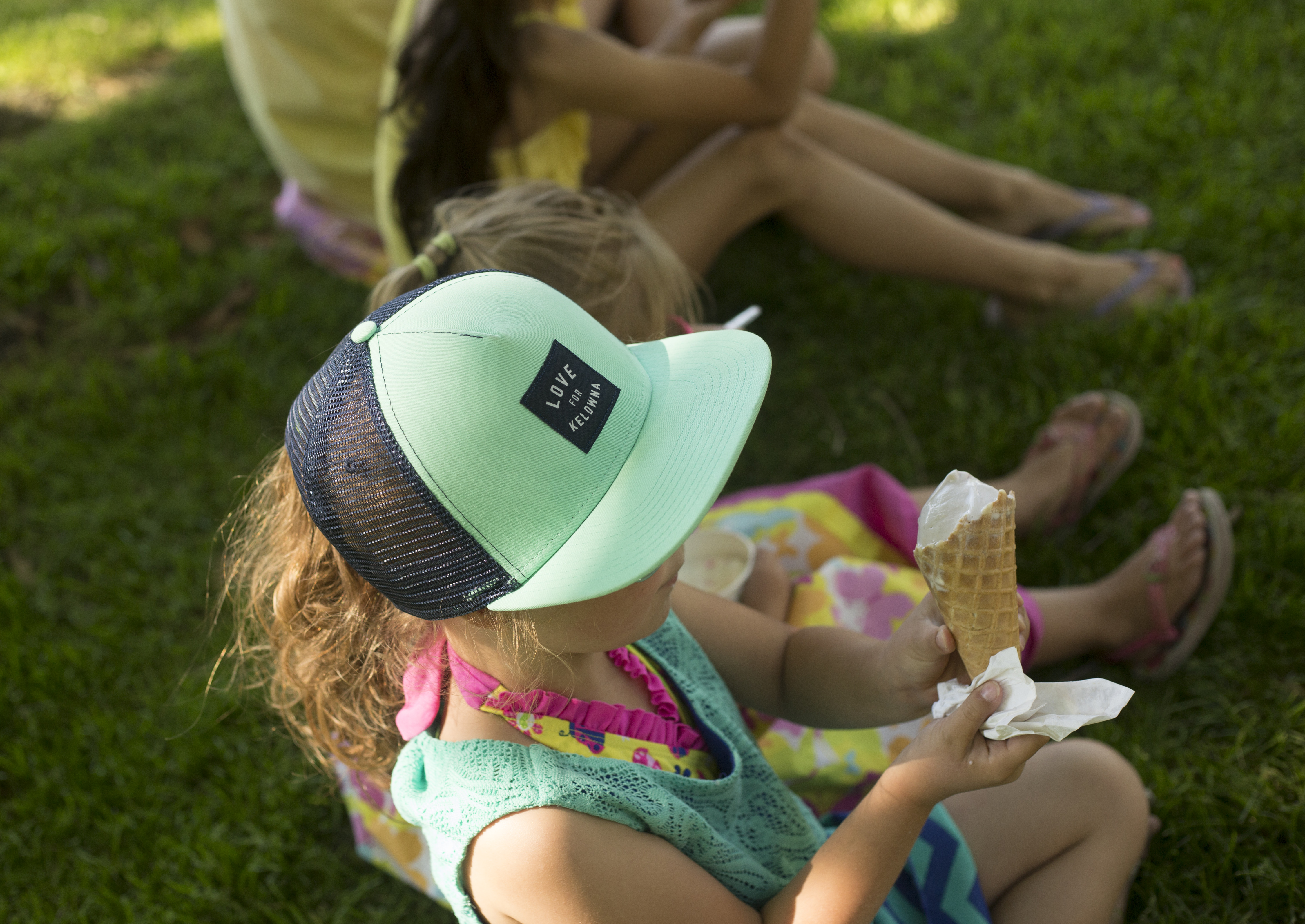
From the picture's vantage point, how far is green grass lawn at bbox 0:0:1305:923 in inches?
78.1

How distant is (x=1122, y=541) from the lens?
2.31 meters

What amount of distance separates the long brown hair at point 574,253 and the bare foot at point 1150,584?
1.10 meters

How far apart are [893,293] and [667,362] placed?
201 cm

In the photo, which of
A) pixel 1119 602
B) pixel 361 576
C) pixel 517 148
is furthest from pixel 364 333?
pixel 1119 602

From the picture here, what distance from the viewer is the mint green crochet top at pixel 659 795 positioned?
3.95 feet

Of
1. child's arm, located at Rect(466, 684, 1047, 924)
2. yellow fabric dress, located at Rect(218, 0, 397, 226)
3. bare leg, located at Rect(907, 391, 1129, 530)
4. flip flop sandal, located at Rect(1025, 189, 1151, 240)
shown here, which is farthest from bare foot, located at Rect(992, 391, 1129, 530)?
yellow fabric dress, located at Rect(218, 0, 397, 226)

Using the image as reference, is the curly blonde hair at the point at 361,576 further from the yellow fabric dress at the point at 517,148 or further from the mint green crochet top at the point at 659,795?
the yellow fabric dress at the point at 517,148

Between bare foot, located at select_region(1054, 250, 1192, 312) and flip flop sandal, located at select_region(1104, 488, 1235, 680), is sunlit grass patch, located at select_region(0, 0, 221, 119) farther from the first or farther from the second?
flip flop sandal, located at select_region(1104, 488, 1235, 680)

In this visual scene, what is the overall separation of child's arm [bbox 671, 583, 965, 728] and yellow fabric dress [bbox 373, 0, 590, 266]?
4.37 feet

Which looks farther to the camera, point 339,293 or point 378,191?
point 339,293

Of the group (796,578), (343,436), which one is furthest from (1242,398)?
(343,436)

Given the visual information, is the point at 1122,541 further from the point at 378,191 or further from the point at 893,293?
the point at 378,191

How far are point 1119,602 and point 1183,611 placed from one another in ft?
0.39

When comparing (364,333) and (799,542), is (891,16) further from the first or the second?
(364,333)
